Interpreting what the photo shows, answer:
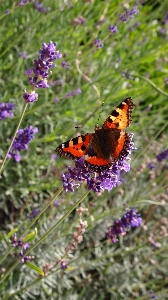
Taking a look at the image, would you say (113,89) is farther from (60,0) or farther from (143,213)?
(143,213)

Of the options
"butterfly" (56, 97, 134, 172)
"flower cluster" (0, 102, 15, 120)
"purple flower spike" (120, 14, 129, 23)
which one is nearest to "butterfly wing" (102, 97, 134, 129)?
"butterfly" (56, 97, 134, 172)

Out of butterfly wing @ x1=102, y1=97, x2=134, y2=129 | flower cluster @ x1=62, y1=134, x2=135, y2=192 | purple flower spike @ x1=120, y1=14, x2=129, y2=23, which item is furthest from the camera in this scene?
purple flower spike @ x1=120, y1=14, x2=129, y2=23

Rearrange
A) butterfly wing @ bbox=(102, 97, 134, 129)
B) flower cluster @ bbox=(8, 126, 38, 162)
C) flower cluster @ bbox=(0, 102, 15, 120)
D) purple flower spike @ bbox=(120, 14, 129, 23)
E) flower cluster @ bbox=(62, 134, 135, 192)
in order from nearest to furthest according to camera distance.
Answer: flower cluster @ bbox=(62, 134, 135, 192)
butterfly wing @ bbox=(102, 97, 134, 129)
flower cluster @ bbox=(8, 126, 38, 162)
flower cluster @ bbox=(0, 102, 15, 120)
purple flower spike @ bbox=(120, 14, 129, 23)

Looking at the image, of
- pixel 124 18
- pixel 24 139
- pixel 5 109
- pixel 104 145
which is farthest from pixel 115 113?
pixel 124 18

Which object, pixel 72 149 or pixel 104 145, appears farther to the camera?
pixel 104 145

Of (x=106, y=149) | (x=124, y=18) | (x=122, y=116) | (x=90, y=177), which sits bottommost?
(x=90, y=177)

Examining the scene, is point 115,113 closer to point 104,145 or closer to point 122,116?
point 122,116

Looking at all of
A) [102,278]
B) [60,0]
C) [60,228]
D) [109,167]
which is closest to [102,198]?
[60,228]

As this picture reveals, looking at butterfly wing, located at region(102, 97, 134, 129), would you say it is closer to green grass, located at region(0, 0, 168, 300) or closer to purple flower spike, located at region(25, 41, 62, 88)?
purple flower spike, located at region(25, 41, 62, 88)
